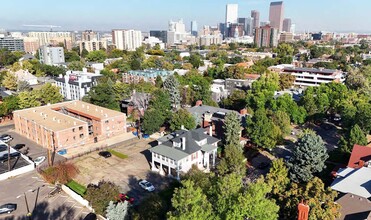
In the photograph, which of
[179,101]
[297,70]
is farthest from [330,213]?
[297,70]

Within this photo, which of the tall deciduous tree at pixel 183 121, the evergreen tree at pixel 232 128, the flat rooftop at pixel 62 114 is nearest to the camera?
the evergreen tree at pixel 232 128

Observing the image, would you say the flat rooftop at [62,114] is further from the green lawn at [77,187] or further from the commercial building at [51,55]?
the commercial building at [51,55]

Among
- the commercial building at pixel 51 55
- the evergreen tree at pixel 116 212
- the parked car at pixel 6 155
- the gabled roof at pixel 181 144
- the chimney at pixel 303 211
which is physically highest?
the commercial building at pixel 51 55

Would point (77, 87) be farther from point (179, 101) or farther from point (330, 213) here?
point (330, 213)

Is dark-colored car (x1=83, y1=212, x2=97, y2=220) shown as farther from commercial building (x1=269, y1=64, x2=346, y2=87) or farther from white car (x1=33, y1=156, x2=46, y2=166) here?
commercial building (x1=269, y1=64, x2=346, y2=87)

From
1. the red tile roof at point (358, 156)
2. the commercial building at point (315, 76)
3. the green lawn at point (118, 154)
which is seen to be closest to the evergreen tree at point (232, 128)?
the red tile roof at point (358, 156)
